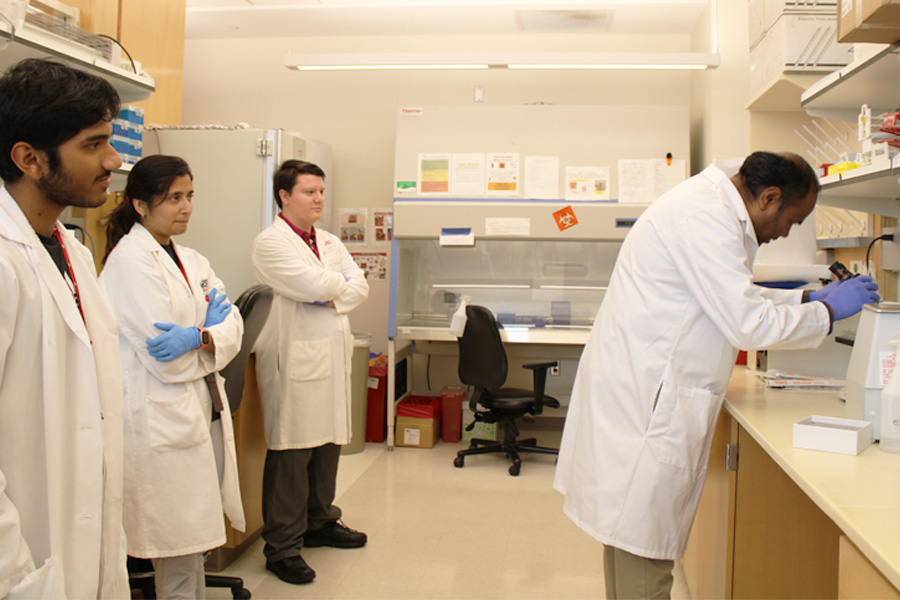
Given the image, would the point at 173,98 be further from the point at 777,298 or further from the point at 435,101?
the point at 777,298

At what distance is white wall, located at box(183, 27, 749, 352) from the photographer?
4.97m

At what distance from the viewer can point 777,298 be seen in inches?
76.5

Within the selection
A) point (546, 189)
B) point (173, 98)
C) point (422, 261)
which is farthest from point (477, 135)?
point (173, 98)

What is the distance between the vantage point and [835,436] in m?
1.43

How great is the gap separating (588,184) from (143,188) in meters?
3.03

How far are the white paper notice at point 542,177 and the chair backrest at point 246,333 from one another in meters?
2.45

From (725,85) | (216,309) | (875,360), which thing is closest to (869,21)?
(875,360)

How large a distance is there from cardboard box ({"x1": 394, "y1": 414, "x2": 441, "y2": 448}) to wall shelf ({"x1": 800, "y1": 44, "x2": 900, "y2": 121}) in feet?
9.47

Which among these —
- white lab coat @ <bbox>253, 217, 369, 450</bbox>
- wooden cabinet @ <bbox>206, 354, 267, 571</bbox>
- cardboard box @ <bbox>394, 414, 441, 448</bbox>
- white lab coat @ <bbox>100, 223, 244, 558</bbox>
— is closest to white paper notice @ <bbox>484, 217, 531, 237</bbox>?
cardboard box @ <bbox>394, 414, 441, 448</bbox>

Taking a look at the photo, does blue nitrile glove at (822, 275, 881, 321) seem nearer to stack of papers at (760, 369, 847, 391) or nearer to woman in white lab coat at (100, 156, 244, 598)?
stack of papers at (760, 369, 847, 391)

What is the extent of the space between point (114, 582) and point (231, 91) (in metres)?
4.60

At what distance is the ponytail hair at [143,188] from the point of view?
1.95 meters

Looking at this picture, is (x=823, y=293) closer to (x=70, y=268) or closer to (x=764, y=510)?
(x=764, y=510)

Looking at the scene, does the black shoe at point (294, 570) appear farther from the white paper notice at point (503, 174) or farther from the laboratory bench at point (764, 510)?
the white paper notice at point (503, 174)
